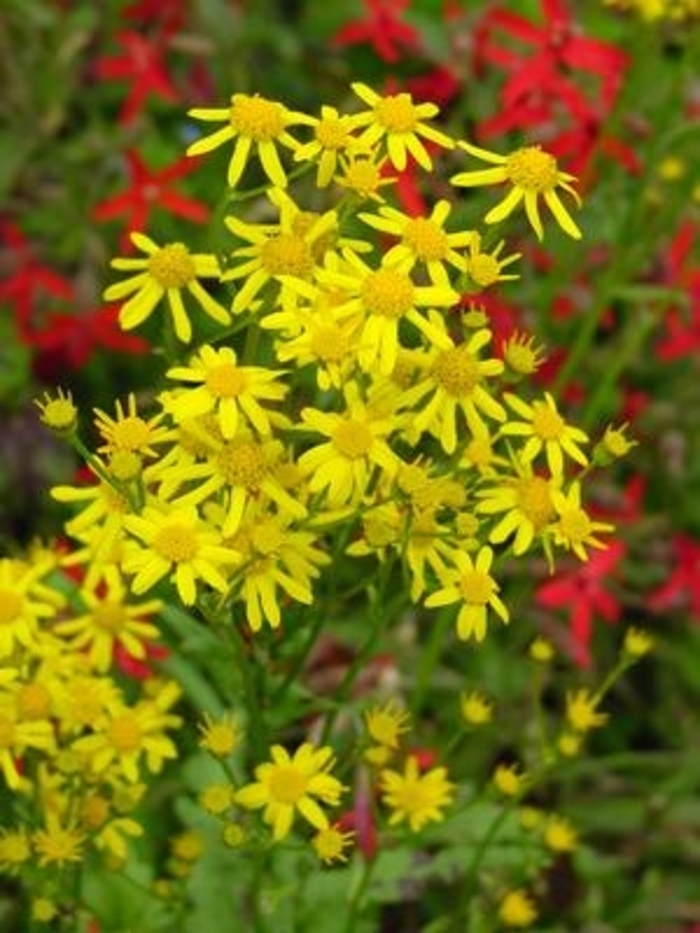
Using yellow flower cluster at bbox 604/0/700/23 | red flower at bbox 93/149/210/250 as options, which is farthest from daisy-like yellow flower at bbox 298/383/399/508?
red flower at bbox 93/149/210/250

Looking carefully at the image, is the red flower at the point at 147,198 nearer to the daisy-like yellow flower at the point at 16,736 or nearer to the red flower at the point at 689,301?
the red flower at the point at 689,301

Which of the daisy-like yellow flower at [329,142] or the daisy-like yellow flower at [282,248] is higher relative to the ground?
the daisy-like yellow flower at [329,142]

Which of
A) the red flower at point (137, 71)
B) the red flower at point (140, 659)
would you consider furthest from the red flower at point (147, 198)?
the red flower at point (140, 659)

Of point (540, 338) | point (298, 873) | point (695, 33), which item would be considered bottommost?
point (298, 873)

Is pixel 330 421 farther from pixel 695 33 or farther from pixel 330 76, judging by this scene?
pixel 330 76

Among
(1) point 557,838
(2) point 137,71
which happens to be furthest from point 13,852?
(2) point 137,71

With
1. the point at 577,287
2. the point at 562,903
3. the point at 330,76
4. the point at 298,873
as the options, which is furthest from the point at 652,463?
the point at 298,873
